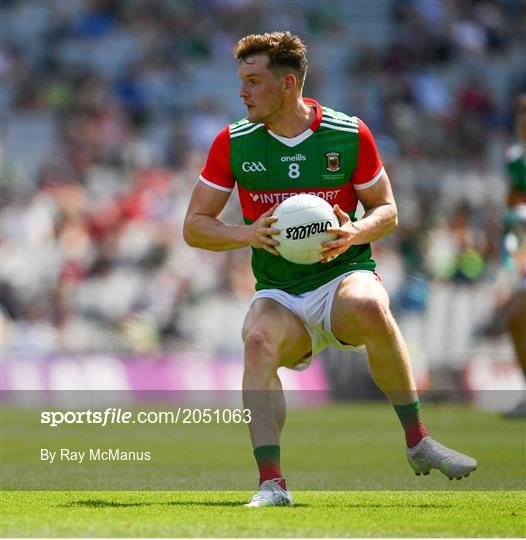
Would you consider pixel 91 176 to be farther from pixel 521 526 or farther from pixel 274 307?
pixel 521 526

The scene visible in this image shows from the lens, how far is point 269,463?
7.25 metres

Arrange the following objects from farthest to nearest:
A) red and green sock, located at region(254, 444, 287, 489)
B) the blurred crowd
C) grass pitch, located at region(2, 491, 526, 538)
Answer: the blurred crowd → red and green sock, located at region(254, 444, 287, 489) → grass pitch, located at region(2, 491, 526, 538)

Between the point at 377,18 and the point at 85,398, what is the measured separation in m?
12.6

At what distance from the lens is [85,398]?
18062 mm

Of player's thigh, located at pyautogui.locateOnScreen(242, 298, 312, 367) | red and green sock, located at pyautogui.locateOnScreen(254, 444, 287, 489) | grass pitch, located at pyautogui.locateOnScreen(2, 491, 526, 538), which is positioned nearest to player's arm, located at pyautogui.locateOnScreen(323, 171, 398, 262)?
player's thigh, located at pyautogui.locateOnScreen(242, 298, 312, 367)

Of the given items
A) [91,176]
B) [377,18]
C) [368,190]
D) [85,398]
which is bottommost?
[85,398]

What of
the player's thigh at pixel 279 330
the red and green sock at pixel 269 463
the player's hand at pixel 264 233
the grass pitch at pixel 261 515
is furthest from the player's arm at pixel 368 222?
the grass pitch at pixel 261 515

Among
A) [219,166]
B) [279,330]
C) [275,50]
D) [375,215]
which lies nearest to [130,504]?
[279,330]

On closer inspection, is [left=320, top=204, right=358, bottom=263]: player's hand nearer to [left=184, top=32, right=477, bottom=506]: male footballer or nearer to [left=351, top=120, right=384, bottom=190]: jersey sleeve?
[left=184, top=32, right=477, bottom=506]: male footballer

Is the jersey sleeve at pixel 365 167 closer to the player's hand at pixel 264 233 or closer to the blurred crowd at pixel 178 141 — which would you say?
the player's hand at pixel 264 233

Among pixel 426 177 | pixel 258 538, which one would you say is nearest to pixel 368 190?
pixel 258 538

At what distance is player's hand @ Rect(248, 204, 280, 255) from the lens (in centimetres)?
737

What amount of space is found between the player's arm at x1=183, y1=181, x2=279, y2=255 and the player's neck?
0.48 metres

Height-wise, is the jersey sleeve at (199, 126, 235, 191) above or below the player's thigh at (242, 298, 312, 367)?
above
